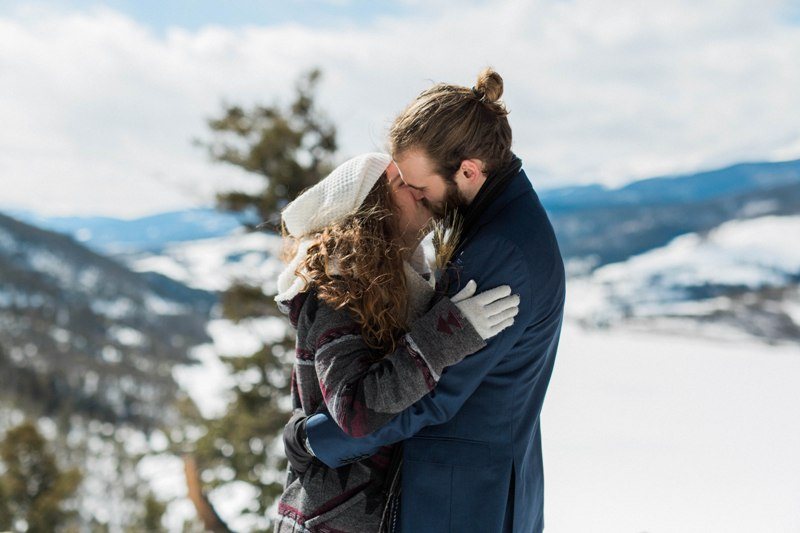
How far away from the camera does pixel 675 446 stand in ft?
23.0

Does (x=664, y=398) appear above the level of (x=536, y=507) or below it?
above

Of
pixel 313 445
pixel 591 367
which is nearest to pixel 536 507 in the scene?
pixel 313 445

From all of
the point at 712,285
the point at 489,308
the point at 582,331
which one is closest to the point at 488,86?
the point at 489,308

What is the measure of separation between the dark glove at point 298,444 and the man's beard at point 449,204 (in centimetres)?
59

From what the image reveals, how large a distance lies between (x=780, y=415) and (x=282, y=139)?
7115 millimetres

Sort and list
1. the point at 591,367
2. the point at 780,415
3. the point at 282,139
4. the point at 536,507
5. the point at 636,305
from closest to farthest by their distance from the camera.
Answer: the point at 536,507 → the point at 780,415 → the point at 282,139 → the point at 591,367 → the point at 636,305

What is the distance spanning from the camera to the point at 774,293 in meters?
49.2

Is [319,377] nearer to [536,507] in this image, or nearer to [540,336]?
[540,336]

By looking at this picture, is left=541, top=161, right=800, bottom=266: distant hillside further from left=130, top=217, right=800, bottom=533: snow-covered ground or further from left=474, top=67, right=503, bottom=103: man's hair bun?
left=474, top=67, right=503, bottom=103: man's hair bun

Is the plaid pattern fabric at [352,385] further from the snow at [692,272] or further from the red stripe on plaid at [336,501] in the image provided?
the snow at [692,272]

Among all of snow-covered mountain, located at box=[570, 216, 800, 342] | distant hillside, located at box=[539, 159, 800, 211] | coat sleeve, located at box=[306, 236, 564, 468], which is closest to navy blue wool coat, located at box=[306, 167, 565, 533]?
coat sleeve, located at box=[306, 236, 564, 468]

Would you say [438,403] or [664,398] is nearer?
[438,403]

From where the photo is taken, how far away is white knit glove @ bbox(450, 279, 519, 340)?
4.67 ft

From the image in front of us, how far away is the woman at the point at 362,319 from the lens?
1430 millimetres
